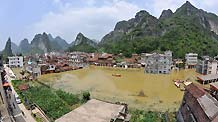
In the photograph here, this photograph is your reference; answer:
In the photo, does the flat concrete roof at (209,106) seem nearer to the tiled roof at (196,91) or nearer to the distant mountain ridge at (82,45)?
the tiled roof at (196,91)

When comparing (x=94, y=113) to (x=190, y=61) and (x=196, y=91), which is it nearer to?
(x=196, y=91)

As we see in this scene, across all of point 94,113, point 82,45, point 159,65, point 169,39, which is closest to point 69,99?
point 94,113

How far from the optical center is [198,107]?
13.9 m

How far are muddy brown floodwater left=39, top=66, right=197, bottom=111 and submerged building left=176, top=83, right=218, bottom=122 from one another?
476cm

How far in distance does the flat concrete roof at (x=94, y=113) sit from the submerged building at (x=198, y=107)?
12.6ft

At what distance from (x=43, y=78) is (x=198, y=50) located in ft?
103

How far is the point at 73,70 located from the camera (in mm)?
41781

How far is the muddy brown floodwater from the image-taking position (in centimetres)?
2363

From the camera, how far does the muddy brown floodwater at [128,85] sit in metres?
23.6

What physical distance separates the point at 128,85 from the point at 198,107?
16.8 meters

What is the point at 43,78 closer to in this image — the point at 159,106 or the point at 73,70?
the point at 73,70

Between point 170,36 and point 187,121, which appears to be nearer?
point 187,121

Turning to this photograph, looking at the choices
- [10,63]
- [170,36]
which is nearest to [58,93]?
[10,63]

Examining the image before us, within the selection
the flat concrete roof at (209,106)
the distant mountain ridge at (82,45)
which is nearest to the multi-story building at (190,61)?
the distant mountain ridge at (82,45)
